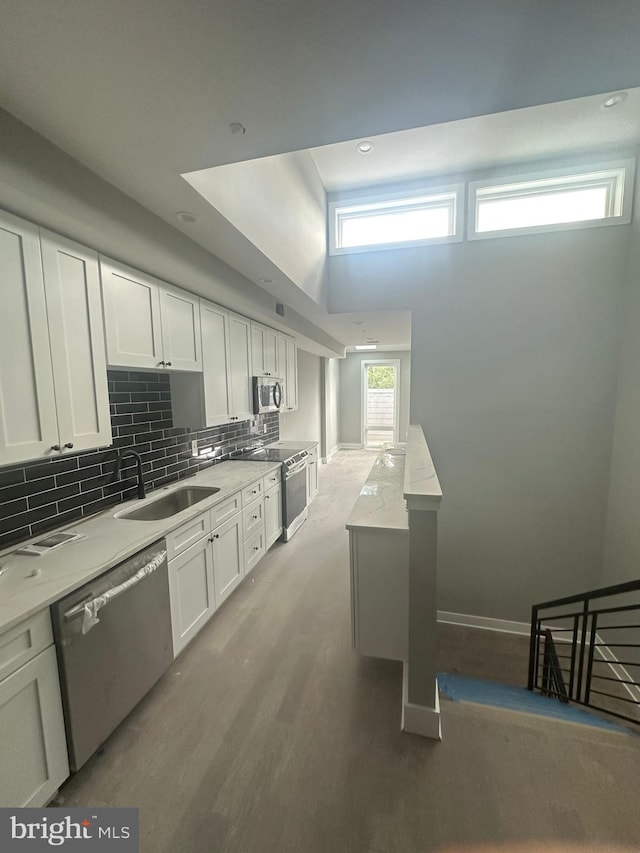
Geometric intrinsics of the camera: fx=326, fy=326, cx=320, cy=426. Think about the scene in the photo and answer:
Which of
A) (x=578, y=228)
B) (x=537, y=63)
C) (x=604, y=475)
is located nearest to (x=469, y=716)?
(x=604, y=475)

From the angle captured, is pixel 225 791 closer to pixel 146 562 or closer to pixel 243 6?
pixel 146 562

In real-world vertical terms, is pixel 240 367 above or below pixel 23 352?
above

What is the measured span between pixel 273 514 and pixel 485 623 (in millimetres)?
2388

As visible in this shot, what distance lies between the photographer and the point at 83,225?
1.43m

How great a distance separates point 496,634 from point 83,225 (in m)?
4.35

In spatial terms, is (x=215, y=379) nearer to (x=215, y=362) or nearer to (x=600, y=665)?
(x=215, y=362)

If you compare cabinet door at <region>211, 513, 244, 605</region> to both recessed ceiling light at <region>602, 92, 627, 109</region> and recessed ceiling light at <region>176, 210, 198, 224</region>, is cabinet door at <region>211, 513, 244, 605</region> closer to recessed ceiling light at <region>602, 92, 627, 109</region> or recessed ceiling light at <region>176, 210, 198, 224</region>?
recessed ceiling light at <region>176, 210, 198, 224</region>

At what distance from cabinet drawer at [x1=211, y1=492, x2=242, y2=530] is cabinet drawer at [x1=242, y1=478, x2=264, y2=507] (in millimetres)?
93

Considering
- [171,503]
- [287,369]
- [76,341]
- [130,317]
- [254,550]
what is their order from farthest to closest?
1. [287,369]
2. [254,550]
3. [171,503]
4. [130,317]
5. [76,341]

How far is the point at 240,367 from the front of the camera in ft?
10.6

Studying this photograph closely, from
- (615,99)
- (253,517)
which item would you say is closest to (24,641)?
(253,517)

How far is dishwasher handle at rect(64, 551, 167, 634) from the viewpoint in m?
1.33

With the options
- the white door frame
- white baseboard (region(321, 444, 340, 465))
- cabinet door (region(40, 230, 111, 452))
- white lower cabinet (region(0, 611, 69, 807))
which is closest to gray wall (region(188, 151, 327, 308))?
cabinet door (region(40, 230, 111, 452))

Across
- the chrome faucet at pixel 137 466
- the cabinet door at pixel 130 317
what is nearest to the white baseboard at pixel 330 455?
the chrome faucet at pixel 137 466
